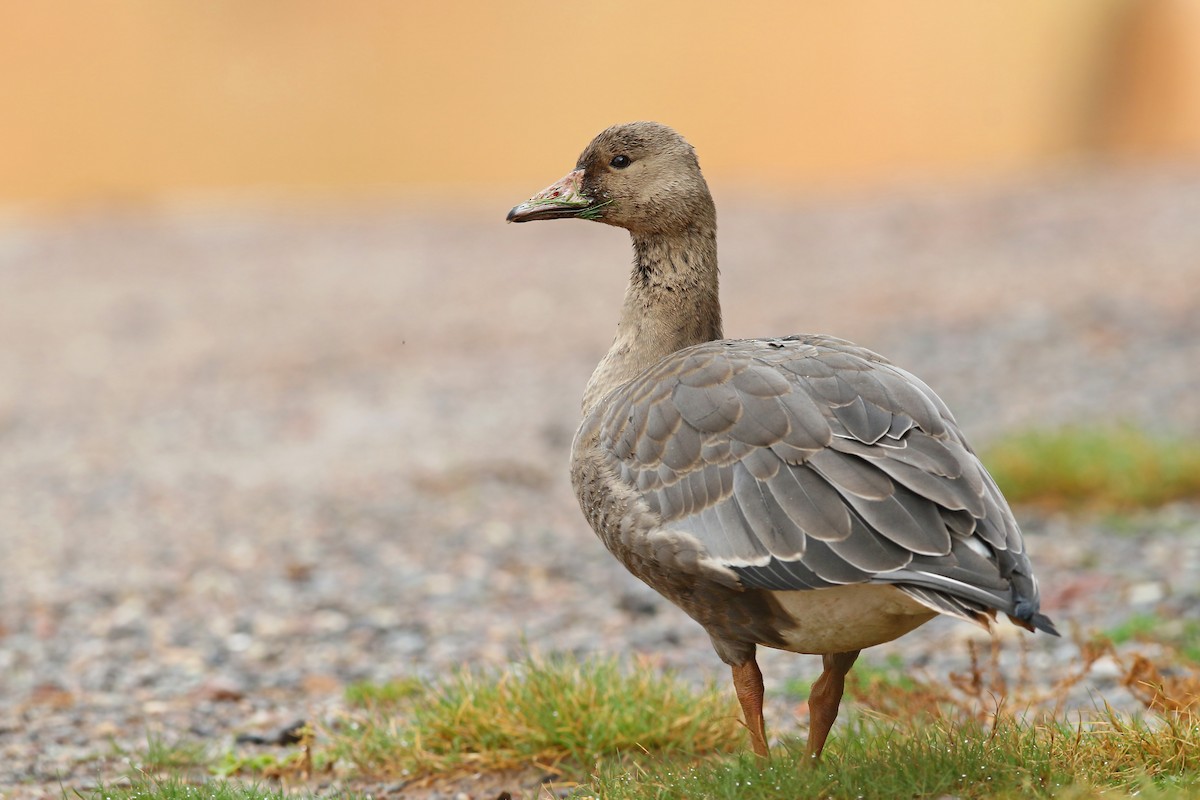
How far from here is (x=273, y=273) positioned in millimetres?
20719

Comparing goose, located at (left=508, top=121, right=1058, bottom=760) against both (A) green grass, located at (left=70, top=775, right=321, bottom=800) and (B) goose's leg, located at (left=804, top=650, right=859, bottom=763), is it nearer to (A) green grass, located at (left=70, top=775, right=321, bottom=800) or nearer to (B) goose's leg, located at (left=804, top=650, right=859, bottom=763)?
(B) goose's leg, located at (left=804, top=650, right=859, bottom=763)

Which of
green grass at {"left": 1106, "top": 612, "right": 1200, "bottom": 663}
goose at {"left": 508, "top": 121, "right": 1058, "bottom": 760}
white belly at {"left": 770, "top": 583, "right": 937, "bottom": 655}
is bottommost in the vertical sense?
A: green grass at {"left": 1106, "top": 612, "right": 1200, "bottom": 663}

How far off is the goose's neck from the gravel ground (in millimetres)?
1297

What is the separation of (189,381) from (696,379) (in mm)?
12056

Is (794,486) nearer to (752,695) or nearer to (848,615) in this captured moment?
(848,615)

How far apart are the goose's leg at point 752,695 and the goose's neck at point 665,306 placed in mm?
1195

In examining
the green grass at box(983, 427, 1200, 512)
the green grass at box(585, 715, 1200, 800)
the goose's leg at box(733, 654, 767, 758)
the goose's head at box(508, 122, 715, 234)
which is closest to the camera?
the green grass at box(585, 715, 1200, 800)

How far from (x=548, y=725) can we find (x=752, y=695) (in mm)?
1091

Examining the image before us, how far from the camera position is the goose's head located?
5328 millimetres

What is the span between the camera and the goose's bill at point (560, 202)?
5.37 meters

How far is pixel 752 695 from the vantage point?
4.70 meters

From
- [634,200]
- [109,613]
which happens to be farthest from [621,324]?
[109,613]

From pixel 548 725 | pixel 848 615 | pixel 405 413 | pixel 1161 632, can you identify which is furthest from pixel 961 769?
pixel 405 413

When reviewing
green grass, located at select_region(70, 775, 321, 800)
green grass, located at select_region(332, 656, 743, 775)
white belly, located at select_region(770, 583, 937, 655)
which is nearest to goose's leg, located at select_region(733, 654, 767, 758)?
white belly, located at select_region(770, 583, 937, 655)
